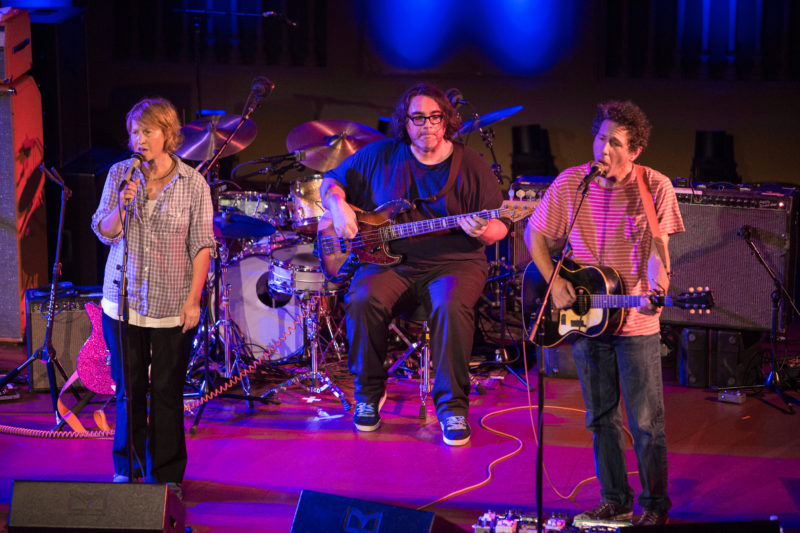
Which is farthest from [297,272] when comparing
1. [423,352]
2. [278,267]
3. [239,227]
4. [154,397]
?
[154,397]

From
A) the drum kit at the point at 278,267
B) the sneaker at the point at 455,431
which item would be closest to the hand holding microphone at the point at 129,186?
the drum kit at the point at 278,267

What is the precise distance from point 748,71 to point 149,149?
19.3ft

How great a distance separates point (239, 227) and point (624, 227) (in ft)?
9.00

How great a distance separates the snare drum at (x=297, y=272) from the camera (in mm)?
5871

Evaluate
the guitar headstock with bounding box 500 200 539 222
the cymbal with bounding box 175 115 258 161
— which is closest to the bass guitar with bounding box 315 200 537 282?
the guitar headstock with bounding box 500 200 539 222

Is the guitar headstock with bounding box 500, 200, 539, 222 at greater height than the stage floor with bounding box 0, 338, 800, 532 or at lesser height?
greater

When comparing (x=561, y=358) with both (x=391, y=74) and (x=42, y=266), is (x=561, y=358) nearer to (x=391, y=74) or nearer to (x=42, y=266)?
(x=391, y=74)

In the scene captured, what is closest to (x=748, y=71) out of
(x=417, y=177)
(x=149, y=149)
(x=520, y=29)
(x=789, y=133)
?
(x=789, y=133)

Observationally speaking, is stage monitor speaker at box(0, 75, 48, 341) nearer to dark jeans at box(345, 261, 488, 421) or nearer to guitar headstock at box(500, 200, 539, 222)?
dark jeans at box(345, 261, 488, 421)

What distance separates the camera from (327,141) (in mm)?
6680

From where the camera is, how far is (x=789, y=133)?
312 inches

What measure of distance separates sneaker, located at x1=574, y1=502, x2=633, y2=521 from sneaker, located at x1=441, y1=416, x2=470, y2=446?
4.07 feet

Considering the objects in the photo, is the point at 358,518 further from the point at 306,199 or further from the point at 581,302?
the point at 306,199

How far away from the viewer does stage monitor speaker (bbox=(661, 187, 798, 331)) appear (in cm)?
602
